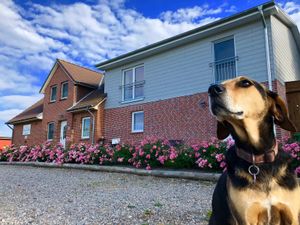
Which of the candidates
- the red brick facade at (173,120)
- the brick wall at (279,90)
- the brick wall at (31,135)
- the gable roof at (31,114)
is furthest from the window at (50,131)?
the brick wall at (279,90)

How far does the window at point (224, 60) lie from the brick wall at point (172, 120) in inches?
45.6

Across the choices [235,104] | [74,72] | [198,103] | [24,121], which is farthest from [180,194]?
[24,121]

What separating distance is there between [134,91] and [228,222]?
44.3 ft

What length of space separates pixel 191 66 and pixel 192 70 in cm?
22

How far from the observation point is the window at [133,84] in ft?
49.7

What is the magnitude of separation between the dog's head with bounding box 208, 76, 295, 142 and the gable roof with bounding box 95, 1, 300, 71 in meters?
9.27

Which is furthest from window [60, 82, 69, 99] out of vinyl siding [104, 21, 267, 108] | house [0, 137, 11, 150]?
house [0, 137, 11, 150]

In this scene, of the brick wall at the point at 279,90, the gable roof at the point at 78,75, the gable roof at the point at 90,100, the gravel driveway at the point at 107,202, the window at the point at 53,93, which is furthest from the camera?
the window at the point at 53,93

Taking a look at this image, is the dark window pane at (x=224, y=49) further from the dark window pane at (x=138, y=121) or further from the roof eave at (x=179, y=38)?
the dark window pane at (x=138, y=121)

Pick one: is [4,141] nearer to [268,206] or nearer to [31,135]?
[31,135]

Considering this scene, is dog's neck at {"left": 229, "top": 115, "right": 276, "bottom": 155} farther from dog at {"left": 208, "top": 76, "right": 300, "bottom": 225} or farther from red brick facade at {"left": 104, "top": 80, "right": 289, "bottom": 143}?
red brick facade at {"left": 104, "top": 80, "right": 289, "bottom": 143}

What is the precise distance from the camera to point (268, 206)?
2.00 meters

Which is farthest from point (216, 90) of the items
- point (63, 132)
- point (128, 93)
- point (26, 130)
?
point (26, 130)

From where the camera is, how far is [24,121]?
71.6ft
